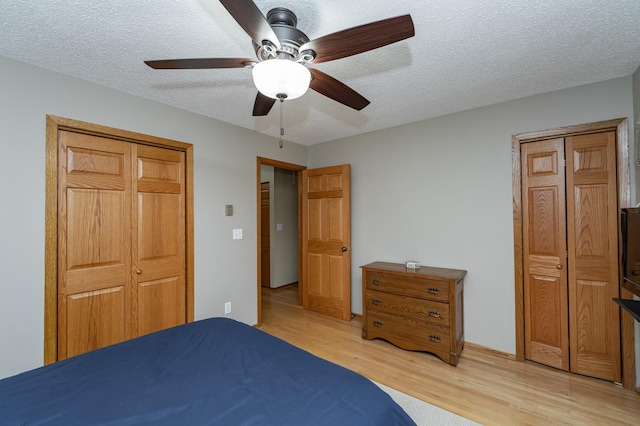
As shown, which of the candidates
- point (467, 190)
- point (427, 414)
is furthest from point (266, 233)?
point (427, 414)

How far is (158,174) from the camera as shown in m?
2.77

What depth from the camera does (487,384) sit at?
7.69 ft

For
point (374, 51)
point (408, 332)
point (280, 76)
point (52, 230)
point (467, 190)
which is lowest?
point (408, 332)

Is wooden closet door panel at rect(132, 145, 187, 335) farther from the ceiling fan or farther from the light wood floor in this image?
the ceiling fan

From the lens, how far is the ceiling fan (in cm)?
111

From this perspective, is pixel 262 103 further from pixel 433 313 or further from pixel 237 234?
pixel 433 313

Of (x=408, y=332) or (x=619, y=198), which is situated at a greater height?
(x=619, y=198)

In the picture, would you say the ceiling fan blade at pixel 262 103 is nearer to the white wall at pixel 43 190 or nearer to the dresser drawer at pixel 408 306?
the white wall at pixel 43 190

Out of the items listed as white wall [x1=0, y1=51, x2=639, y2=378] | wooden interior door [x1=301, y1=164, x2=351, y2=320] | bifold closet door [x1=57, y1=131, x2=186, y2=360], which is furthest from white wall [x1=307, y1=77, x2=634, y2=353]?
bifold closet door [x1=57, y1=131, x2=186, y2=360]

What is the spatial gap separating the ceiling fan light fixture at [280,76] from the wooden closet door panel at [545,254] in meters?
2.53

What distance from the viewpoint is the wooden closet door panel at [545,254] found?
8.38ft

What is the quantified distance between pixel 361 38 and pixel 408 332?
9.01 ft

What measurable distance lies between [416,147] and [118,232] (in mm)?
3256

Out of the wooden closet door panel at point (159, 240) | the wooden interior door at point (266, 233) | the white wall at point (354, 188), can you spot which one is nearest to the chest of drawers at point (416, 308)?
the white wall at point (354, 188)
